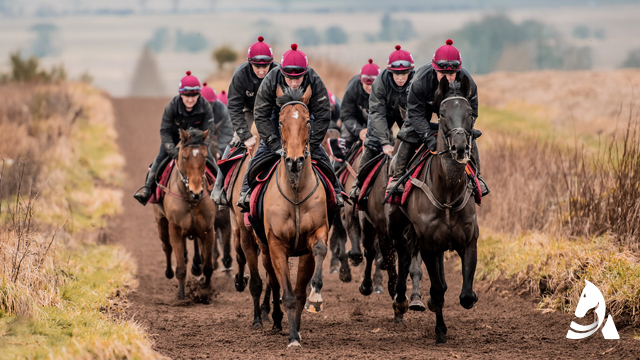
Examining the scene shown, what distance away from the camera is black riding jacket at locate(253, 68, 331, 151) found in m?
7.27

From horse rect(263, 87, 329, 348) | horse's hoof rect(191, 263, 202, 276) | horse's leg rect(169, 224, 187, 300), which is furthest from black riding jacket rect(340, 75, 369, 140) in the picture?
horse rect(263, 87, 329, 348)

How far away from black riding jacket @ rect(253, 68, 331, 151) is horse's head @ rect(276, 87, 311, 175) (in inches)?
15.1

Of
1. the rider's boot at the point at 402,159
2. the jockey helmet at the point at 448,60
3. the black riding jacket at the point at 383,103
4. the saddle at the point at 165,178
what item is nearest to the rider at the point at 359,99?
the black riding jacket at the point at 383,103

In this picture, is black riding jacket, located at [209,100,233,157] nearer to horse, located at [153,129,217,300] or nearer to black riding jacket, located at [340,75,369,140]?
horse, located at [153,129,217,300]

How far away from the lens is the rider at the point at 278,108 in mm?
7219

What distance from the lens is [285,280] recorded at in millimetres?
6855

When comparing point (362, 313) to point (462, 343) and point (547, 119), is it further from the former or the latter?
point (547, 119)

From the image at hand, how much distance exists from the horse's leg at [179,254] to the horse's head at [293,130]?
3.79m

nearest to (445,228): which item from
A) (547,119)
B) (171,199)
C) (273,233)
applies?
(273,233)

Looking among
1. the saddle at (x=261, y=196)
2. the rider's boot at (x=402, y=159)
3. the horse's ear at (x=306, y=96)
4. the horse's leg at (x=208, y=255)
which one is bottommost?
the horse's leg at (x=208, y=255)

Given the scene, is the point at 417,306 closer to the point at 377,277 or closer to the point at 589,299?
the point at 589,299

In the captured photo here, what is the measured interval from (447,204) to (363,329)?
1902 millimetres

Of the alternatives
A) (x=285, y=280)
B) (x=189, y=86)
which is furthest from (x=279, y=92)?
(x=189, y=86)

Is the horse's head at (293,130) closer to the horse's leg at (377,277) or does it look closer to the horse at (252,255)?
the horse at (252,255)
